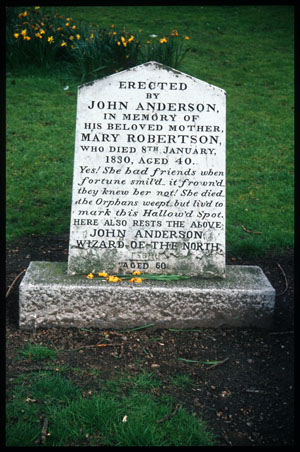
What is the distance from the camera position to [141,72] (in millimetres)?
3682

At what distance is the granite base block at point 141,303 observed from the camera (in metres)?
3.54

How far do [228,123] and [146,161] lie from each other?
458 cm

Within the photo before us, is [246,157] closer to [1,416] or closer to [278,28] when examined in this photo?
[1,416]

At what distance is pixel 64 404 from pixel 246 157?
493 centimetres

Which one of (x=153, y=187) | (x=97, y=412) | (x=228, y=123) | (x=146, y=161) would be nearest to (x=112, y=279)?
(x=153, y=187)

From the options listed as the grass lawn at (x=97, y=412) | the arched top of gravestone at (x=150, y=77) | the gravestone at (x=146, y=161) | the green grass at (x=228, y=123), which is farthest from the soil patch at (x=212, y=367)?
the arched top of gravestone at (x=150, y=77)

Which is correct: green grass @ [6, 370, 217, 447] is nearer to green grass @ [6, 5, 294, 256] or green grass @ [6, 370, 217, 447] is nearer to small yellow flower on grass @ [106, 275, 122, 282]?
small yellow flower on grass @ [106, 275, 122, 282]

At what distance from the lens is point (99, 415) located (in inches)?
107

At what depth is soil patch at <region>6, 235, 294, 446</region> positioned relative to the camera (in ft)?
9.23

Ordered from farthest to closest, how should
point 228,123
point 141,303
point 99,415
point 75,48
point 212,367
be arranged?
1. point 75,48
2. point 228,123
3. point 141,303
4. point 212,367
5. point 99,415

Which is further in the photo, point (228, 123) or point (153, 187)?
point (228, 123)

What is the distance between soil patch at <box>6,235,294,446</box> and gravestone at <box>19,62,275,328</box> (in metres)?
0.12

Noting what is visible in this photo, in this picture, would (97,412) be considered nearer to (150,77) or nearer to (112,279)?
(112,279)

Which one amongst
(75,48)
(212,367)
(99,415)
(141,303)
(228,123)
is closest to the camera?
(99,415)
